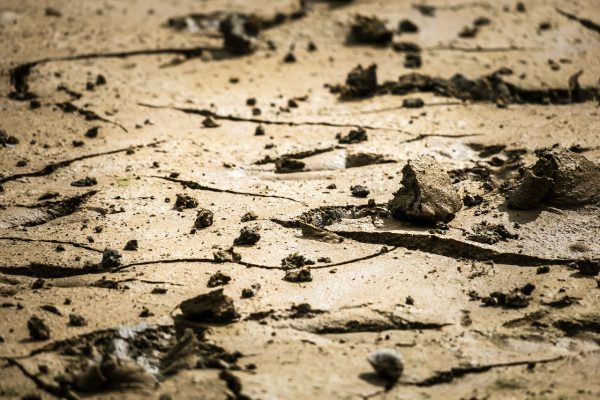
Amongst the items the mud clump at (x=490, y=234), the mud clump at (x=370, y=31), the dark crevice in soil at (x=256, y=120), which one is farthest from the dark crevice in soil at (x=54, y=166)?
the mud clump at (x=370, y=31)

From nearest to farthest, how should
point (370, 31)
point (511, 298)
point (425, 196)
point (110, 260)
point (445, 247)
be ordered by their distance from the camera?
point (511, 298) < point (110, 260) < point (445, 247) < point (425, 196) < point (370, 31)

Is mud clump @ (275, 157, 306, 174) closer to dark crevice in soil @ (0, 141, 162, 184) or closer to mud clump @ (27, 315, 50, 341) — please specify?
dark crevice in soil @ (0, 141, 162, 184)

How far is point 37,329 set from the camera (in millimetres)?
2834

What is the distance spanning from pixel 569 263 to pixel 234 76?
3.10 metres

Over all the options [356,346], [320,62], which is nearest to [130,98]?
[320,62]

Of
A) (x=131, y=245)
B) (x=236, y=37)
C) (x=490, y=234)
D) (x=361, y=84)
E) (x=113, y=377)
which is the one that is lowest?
(x=113, y=377)

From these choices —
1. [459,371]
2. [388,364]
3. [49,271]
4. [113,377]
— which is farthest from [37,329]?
[459,371]

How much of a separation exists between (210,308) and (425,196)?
126 centimetres

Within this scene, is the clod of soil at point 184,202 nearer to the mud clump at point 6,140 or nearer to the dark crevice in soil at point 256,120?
the dark crevice in soil at point 256,120

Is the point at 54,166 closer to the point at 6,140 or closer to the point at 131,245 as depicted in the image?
the point at 6,140

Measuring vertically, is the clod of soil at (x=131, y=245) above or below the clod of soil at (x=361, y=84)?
below

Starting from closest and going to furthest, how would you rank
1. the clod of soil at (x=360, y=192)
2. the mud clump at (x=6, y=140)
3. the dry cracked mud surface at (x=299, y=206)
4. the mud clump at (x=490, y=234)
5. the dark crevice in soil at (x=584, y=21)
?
the dry cracked mud surface at (x=299, y=206) < the mud clump at (x=490, y=234) < the clod of soil at (x=360, y=192) < the mud clump at (x=6, y=140) < the dark crevice in soil at (x=584, y=21)

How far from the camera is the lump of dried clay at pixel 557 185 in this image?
12.0 feet

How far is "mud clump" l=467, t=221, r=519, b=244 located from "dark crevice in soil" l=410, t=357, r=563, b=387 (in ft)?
2.66
